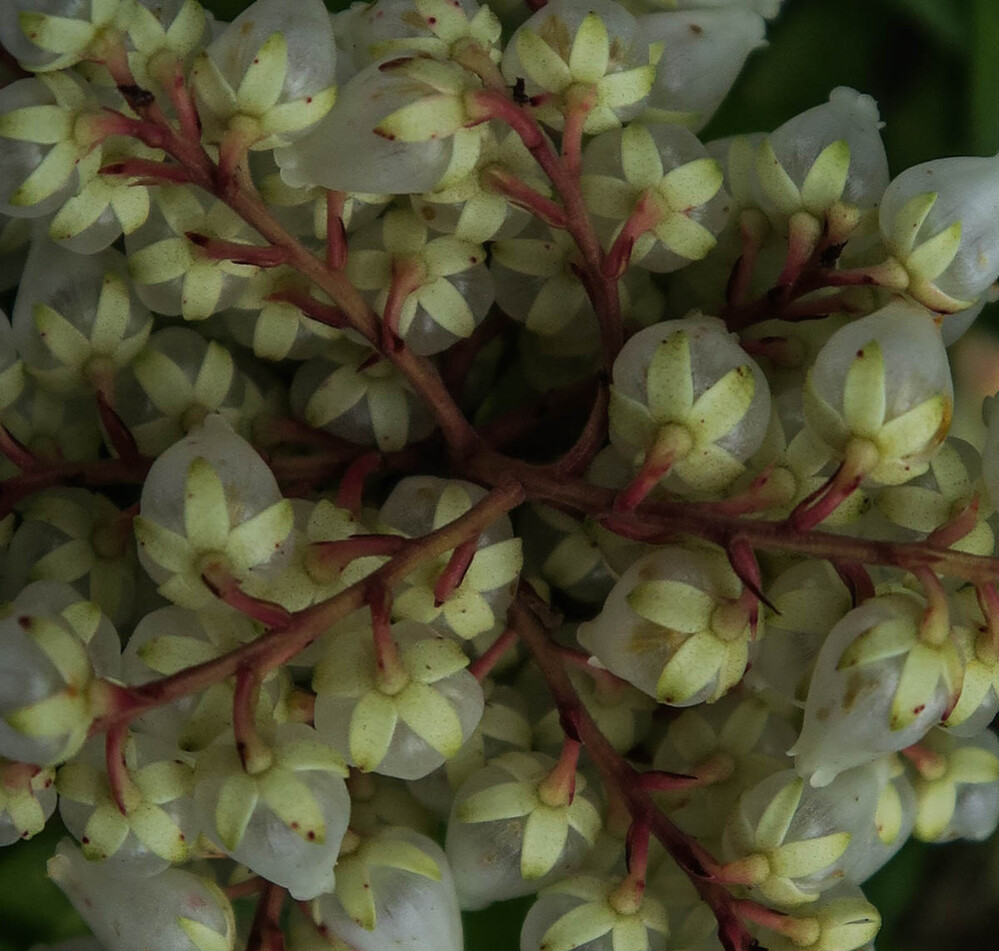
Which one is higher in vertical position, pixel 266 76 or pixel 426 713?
pixel 266 76

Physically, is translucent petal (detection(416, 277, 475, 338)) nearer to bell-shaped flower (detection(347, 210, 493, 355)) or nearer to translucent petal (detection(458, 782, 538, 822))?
bell-shaped flower (detection(347, 210, 493, 355))

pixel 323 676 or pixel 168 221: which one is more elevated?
pixel 168 221

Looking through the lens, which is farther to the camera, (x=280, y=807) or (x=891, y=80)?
(x=891, y=80)

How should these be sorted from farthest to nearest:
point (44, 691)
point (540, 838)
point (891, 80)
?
point (891, 80)
point (540, 838)
point (44, 691)

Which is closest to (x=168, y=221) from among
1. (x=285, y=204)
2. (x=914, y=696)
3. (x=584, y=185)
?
(x=285, y=204)

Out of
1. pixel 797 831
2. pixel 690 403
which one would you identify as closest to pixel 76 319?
pixel 690 403

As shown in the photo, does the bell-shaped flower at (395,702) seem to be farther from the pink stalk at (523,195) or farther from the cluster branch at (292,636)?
the pink stalk at (523,195)

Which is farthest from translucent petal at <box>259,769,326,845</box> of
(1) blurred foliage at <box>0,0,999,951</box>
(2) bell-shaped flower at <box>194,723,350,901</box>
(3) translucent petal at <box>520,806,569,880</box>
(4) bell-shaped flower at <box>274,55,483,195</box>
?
(1) blurred foliage at <box>0,0,999,951</box>

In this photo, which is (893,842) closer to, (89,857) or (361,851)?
(361,851)

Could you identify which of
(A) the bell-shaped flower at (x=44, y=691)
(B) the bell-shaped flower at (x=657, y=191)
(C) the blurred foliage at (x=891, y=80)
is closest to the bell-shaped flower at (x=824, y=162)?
(B) the bell-shaped flower at (x=657, y=191)

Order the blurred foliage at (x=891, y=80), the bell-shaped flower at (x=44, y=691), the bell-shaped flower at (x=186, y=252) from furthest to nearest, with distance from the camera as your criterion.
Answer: the blurred foliage at (x=891, y=80), the bell-shaped flower at (x=186, y=252), the bell-shaped flower at (x=44, y=691)

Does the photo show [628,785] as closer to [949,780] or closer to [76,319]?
[949,780]
